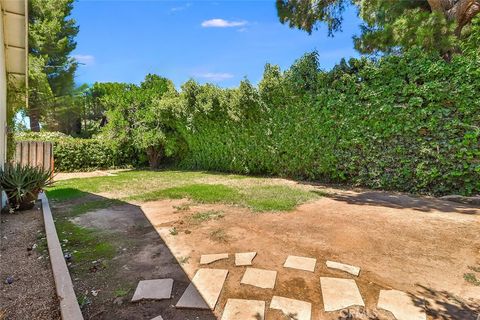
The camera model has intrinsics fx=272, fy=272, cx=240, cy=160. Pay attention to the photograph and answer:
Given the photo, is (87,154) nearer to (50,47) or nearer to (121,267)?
(50,47)

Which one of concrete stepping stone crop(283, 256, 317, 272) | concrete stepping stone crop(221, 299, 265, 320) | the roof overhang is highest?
the roof overhang

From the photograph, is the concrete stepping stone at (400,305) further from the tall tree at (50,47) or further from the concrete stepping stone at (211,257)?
the tall tree at (50,47)

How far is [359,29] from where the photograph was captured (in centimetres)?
1027

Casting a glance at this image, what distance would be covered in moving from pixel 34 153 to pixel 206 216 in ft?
23.6

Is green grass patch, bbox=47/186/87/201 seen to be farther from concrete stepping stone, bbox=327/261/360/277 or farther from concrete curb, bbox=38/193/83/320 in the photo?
concrete stepping stone, bbox=327/261/360/277

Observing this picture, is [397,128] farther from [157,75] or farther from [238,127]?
[157,75]

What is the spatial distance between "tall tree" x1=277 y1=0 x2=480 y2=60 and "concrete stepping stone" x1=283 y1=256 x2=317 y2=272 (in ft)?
22.6

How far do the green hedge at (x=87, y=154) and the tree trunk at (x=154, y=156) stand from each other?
968 millimetres

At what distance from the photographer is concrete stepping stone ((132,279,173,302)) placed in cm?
278

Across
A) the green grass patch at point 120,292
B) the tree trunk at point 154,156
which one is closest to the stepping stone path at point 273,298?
the green grass patch at point 120,292

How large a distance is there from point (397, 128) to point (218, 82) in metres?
7.88

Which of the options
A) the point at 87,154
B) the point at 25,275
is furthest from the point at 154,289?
the point at 87,154

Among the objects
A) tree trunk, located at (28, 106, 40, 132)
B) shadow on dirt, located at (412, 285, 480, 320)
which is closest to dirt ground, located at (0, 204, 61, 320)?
shadow on dirt, located at (412, 285, 480, 320)

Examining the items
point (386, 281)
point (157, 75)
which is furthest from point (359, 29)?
point (157, 75)
